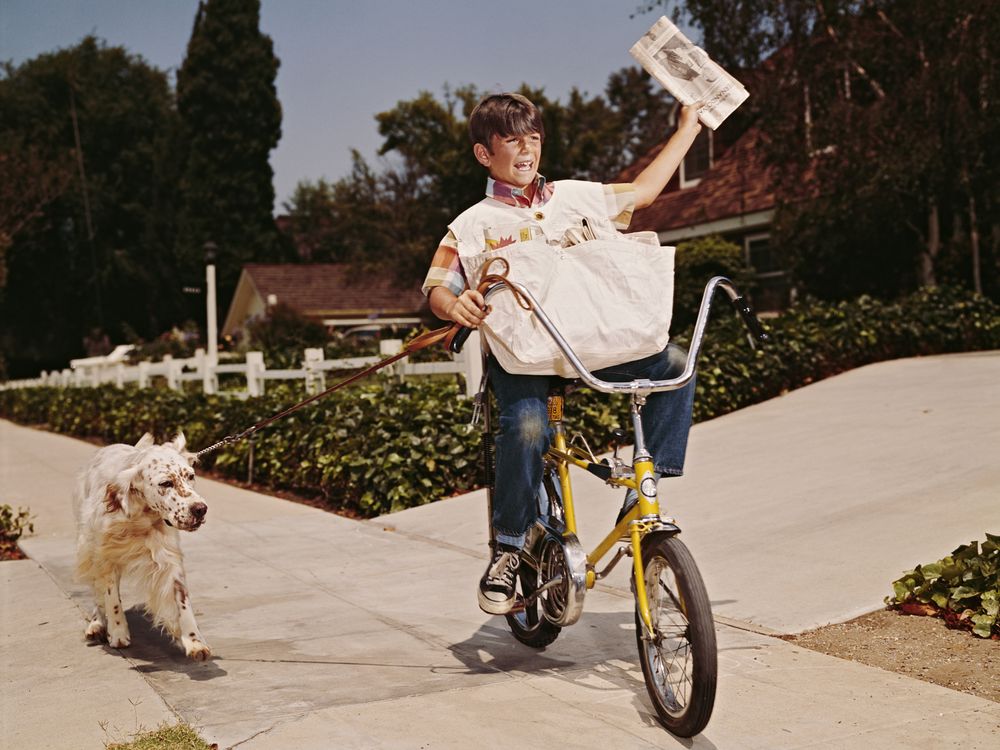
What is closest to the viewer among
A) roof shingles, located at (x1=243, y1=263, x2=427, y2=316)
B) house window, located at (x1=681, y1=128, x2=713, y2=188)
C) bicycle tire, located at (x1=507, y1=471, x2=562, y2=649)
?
bicycle tire, located at (x1=507, y1=471, x2=562, y2=649)

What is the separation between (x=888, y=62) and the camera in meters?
15.7

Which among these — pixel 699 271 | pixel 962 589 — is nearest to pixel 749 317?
pixel 962 589

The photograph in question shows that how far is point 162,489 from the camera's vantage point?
4.38 m

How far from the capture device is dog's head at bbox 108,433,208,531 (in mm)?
4312

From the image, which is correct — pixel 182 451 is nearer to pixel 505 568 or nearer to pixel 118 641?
pixel 118 641

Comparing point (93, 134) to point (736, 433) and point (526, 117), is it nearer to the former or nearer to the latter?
point (736, 433)

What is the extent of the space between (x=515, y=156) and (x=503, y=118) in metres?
0.15

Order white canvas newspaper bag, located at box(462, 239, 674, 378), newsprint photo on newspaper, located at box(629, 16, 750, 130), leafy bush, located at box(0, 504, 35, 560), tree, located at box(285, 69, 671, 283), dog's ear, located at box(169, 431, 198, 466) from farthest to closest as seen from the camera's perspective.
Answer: tree, located at box(285, 69, 671, 283) < leafy bush, located at box(0, 504, 35, 560) < dog's ear, located at box(169, 431, 198, 466) < newsprint photo on newspaper, located at box(629, 16, 750, 130) < white canvas newspaper bag, located at box(462, 239, 674, 378)

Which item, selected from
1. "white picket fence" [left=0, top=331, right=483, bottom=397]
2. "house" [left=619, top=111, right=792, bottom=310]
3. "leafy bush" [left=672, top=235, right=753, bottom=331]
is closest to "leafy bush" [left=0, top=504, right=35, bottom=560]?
"white picket fence" [left=0, top=331, right=483, bottom=397]

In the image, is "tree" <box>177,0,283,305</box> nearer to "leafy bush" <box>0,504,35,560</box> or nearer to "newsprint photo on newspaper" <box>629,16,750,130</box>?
"leafy bush" <box>0,504,35,560</box>

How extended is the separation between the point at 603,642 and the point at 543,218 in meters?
1.86

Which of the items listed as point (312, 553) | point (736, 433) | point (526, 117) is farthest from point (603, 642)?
point (736, 433)

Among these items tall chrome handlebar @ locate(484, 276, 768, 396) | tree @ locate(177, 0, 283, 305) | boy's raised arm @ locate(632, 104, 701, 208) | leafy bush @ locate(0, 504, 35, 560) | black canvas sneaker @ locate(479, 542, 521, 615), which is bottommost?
leafy bush @ locate(0, 504, 35, 560)

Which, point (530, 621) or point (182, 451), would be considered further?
point (182, 451)
